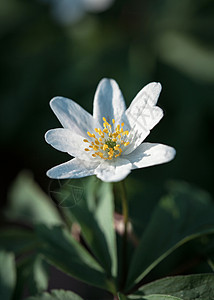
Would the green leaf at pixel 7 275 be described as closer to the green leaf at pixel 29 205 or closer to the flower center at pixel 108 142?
the green leaf at pixel 29 205

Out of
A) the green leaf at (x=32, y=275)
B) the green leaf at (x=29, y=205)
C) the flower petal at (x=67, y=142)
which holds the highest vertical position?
the flower petal at (x=67, y=142)

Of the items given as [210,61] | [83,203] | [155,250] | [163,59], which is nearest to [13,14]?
[163,59]

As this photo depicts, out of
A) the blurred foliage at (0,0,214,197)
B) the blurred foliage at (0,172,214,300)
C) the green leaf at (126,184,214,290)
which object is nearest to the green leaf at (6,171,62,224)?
the blurred foliage at (0,172,214,300)

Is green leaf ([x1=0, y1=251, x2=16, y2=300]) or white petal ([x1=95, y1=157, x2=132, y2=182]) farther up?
white petal ([x1=95, y1=157, x2=132, y2=182])

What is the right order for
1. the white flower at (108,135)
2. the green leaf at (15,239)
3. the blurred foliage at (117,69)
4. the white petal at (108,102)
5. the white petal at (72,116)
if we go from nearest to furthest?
the white flower at (108,135)
the white petal at (72,116)
the white petal at (108,102)
the green leaf at (15,239)
the blurred foliage at (117,69)

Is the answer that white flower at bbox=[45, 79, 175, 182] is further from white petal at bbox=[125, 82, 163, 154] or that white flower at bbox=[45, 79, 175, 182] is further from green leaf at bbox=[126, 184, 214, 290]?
green leaf at bbox=[126, 184, 214, 290]

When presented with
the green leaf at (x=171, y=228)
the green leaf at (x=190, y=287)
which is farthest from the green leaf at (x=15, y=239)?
the green leaf at (x=190, y=287)

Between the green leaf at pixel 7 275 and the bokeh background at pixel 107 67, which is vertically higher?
the bokeh background at pixel 107 67
